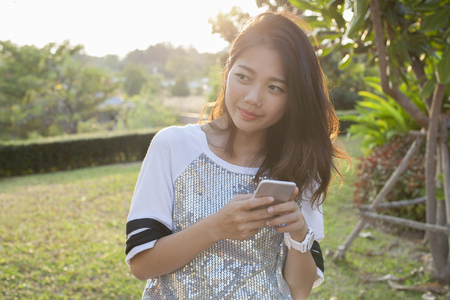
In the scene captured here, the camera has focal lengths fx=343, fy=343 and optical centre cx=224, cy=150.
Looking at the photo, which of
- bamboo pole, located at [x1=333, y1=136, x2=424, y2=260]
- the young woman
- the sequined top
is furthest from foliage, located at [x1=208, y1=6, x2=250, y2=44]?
the sequined top

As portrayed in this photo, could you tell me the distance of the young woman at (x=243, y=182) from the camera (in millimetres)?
1252

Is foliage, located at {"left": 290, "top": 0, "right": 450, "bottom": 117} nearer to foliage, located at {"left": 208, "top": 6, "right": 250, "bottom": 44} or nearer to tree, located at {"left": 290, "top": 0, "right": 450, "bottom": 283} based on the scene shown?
tree, located at {"left": 290, "top": 0, "right": 450, "bottom": 283}

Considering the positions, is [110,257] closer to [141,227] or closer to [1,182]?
[141,227]

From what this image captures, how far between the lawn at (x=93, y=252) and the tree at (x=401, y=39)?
0.81 metres

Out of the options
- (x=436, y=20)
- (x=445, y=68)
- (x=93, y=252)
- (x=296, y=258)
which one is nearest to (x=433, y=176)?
(x=445, y=68)

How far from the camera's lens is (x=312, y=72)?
1.37m

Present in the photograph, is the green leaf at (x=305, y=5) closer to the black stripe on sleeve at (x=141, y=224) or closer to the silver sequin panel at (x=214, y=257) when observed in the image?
the silver sequin panel at (x=214, y=257)

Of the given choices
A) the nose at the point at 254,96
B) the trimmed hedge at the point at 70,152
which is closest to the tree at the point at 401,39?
the nose at the point at 254,96

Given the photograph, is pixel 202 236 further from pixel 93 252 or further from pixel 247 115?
pixel 93 252

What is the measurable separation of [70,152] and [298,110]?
1172 centimetres

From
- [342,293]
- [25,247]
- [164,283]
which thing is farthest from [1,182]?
[164,283]

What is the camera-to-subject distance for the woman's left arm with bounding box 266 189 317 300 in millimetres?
1155

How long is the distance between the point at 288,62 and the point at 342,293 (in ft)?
10.2

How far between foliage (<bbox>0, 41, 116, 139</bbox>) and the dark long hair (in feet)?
60.9
